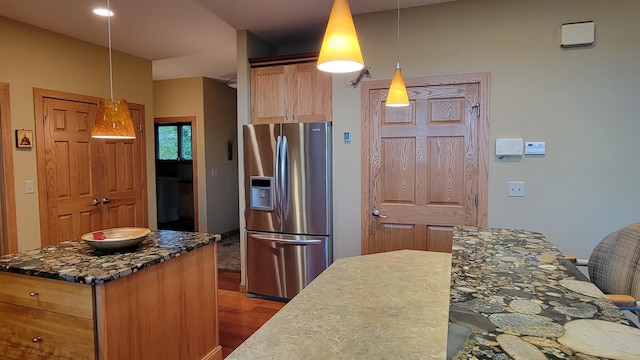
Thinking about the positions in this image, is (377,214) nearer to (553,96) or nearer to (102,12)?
(553,96)

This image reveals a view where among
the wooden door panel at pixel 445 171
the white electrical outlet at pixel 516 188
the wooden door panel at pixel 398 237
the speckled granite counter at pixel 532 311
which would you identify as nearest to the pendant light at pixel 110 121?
the speckled granite counter at pixel 532 311

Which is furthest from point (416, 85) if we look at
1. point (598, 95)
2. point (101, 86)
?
point (101, 86)

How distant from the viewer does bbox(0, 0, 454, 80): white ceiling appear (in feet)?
10.0

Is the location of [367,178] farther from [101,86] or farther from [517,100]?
[101,86]

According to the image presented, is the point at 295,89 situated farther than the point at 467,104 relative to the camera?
Yes

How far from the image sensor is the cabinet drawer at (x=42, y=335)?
5.57 feet

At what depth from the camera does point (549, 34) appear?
2.83m

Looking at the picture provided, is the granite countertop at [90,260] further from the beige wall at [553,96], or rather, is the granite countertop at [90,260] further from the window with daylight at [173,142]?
the window with daylight at [173,142]

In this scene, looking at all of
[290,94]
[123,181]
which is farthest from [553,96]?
[123,181]

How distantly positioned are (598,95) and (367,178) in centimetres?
188

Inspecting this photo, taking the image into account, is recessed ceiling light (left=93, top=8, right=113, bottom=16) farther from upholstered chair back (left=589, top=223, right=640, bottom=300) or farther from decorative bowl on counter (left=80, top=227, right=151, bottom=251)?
upholstered chair back (left=589, top=223, right=640, bottom=300)

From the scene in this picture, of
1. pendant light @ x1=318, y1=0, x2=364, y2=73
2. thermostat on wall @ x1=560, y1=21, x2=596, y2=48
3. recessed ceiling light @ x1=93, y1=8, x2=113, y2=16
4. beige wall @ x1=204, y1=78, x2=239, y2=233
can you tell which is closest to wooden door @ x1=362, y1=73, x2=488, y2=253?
thermostat on wall @ x1=560, y1=21, x2=596, y2=48

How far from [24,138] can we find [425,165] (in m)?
3.75

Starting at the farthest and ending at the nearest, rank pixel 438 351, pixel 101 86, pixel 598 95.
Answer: pixel 101 86 < pixel 598 95 < pixel 438 351
